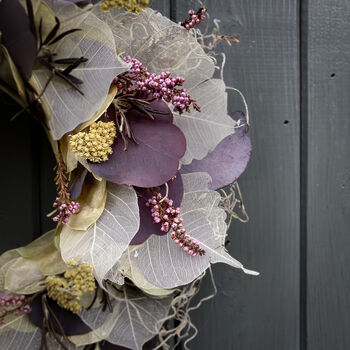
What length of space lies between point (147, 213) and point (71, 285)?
0.12 meters

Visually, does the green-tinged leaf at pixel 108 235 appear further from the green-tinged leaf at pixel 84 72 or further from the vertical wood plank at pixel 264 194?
the vertical wood plank at pixel 264 194

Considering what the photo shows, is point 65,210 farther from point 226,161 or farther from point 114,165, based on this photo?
point 226,161

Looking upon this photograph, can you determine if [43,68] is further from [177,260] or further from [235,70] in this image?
[235,70]

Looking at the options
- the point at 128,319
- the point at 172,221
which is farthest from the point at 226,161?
the point at 128,319

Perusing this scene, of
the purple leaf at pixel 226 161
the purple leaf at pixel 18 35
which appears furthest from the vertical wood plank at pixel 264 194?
the purple leaf at pixel 18 35

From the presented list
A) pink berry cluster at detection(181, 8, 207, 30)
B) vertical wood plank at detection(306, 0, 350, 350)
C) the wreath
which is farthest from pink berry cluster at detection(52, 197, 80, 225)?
vertical wood plank at detection(306, 0, 350, 350)

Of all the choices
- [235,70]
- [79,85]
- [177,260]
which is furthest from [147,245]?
[235,70]

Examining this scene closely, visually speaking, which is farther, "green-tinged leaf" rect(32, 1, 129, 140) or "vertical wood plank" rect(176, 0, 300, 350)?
"vertical wood plank" rect(176, 0, 300, 350)

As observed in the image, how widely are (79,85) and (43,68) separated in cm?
4

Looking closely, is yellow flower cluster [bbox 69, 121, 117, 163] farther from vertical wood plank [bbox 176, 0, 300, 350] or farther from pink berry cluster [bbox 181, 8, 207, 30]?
vertical wood plank [bbox 176, 0, 300, 350]

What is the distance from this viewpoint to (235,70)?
0.80 meters

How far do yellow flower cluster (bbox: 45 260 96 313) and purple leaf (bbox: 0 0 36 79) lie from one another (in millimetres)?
220

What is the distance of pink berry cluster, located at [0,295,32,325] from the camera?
0.58 metres

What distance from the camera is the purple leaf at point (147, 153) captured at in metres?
0.54
